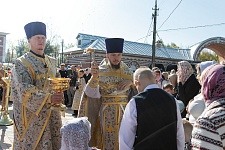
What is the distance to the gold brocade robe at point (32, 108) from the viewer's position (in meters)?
2.77

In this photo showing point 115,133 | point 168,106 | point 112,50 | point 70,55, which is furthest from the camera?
point 70,55

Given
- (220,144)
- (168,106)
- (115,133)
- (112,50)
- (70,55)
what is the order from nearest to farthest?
(220,144) → (168,106) → (115,133) → (112,50) → (70,55)

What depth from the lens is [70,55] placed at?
85.4 ft

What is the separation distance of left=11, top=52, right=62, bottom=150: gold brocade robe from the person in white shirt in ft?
2.84

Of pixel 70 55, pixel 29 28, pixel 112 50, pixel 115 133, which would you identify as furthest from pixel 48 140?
pixel 70 55

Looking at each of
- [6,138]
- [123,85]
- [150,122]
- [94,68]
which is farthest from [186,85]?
[6,138]

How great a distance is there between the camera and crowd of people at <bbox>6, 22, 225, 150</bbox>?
1906 millimetres

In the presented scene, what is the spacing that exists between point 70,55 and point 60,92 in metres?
23.6

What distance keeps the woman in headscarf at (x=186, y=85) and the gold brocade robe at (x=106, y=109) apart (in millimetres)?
1568

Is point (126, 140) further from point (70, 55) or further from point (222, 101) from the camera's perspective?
point (70, 55)

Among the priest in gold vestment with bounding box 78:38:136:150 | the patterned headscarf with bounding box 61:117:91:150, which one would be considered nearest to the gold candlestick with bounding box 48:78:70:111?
the patterned headscarf with bounding box 61:117:91:150

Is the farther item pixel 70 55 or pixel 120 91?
pixel 70 55

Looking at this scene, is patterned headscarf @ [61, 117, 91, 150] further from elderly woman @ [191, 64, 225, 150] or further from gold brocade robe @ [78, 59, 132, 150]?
gold brocade robe @ [78, 59, 132, 150]

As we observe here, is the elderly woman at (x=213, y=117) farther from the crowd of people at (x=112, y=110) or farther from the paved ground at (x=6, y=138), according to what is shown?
the paved ground at (x=6, y=138)
